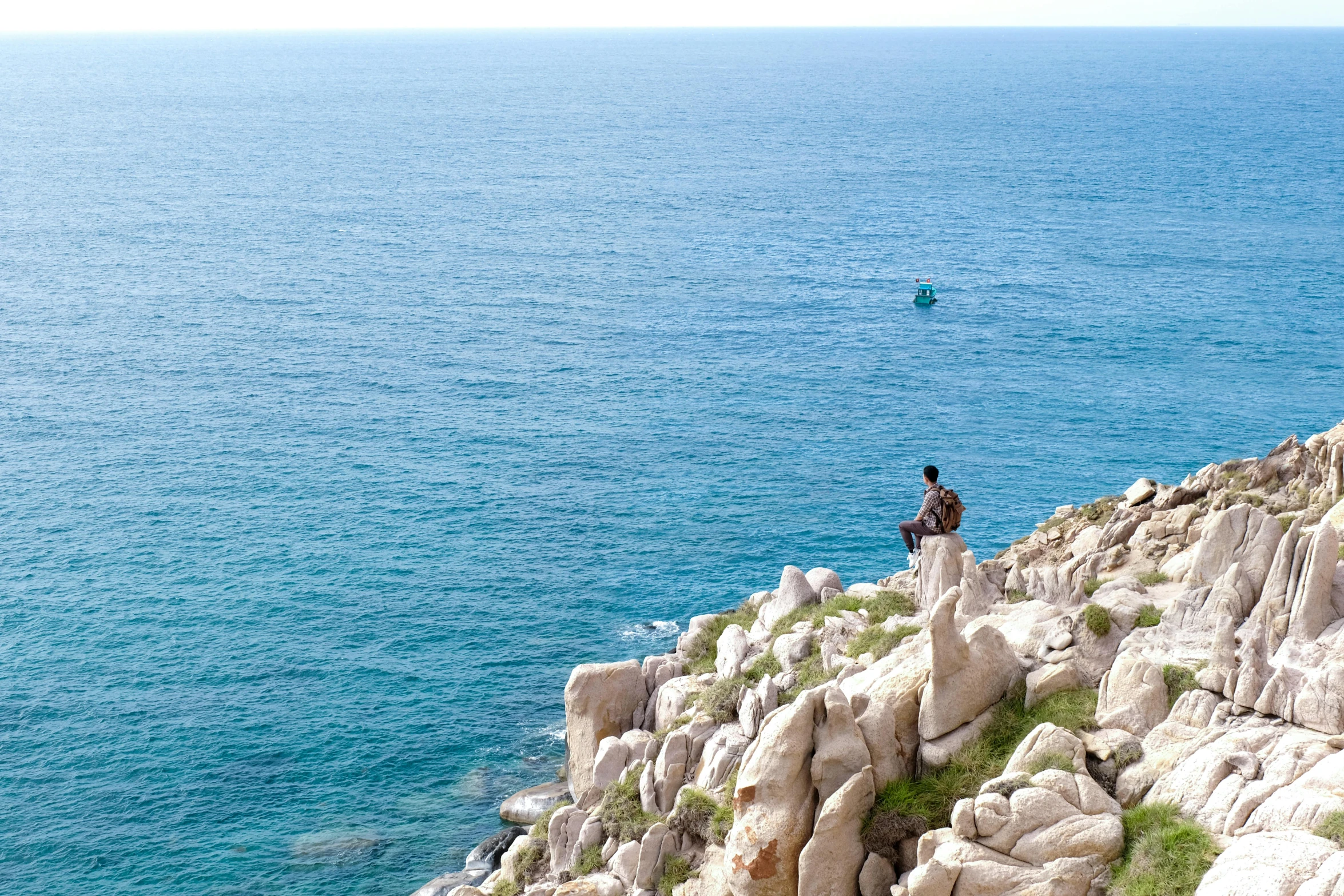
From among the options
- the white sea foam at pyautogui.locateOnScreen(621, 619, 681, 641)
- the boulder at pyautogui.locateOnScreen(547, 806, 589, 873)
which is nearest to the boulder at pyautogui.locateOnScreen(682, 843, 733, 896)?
the boulder at pyautogui.locateOnScreen(547, 806, 589, 873)

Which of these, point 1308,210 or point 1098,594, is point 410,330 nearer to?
point 1098,594

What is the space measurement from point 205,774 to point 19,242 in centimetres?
13907

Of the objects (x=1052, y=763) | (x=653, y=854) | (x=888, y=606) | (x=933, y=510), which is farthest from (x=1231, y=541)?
(x=653, y=854)

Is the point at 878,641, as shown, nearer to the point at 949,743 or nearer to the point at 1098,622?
the point at 1098,622

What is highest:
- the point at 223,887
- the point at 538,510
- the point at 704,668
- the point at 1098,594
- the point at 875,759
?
the point at 1098,594

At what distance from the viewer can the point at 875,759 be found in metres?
33.7

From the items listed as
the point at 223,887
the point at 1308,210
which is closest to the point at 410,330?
the point at 223,887

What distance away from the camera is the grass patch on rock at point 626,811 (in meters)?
40.8

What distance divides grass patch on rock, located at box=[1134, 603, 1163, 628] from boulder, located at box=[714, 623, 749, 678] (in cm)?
1583

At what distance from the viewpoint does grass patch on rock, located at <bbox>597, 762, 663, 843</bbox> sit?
40750 millimetres

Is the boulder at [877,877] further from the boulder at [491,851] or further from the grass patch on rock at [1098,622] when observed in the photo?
the boulder at [491,851]

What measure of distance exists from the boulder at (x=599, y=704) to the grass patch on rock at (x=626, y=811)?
6.41 metres

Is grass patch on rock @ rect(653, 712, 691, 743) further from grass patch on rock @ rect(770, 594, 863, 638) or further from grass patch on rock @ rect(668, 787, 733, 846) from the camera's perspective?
grass patch on rock @ rect(770, 594, 863, 638)

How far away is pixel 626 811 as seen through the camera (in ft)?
137
